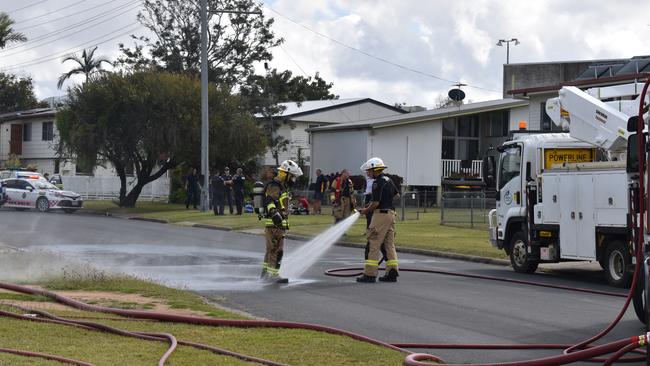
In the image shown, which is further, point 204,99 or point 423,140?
point 423,140

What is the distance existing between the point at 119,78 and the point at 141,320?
3420cm

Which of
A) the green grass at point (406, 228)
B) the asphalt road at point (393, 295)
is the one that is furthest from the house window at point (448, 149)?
the asphalt road at point (393, 295)

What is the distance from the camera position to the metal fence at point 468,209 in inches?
1128

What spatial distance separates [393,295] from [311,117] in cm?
4398

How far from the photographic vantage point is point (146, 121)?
41844 mm

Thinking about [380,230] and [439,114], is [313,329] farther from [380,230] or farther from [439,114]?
[439,114]

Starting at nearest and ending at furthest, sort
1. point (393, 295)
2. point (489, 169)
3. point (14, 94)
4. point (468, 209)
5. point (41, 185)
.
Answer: point (393, 295), point (489, 169), point (468, 209), point (41, 185), point (14, 94)

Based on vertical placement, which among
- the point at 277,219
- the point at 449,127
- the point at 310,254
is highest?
the point at 449,127

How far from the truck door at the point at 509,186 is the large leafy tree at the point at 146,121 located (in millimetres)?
25527

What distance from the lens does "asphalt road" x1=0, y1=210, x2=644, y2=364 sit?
10.1 m

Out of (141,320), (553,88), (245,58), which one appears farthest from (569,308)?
(245,58)

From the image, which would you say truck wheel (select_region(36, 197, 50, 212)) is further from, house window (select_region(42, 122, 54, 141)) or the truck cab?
the truck cab

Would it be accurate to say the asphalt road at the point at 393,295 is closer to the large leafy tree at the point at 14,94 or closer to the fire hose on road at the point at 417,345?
the fire hose on road at the point at 417,345

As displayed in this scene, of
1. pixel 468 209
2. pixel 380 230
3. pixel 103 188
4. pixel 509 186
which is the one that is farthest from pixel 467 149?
pixel 380 230
